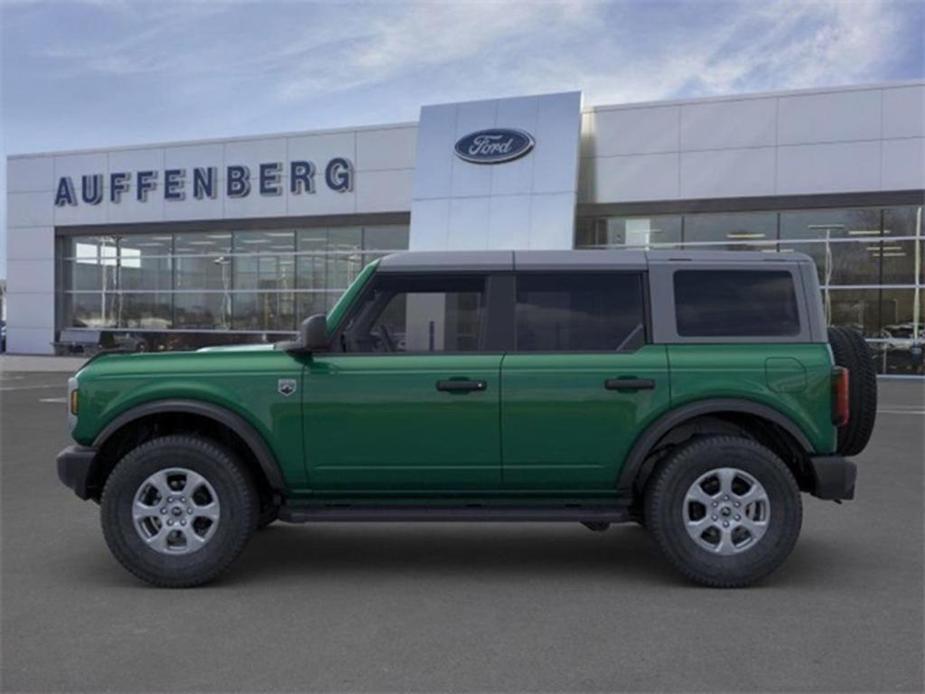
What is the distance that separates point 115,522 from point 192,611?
2.53 ft

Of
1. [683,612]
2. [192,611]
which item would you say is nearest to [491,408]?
[683,612]

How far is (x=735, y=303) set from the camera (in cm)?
550

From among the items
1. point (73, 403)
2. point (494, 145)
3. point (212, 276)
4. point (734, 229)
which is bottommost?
point (73, 403)

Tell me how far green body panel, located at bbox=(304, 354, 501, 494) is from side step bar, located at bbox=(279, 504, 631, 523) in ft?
0.57

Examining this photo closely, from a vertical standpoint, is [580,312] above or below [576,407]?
above

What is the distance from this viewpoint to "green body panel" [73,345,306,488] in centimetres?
529

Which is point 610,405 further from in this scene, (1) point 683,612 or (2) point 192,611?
(2) point 192,611

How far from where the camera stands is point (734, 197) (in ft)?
73.3

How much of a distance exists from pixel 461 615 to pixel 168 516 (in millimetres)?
1796

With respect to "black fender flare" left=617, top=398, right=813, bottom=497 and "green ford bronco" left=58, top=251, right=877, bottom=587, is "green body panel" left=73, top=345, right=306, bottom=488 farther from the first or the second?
"black fender flare" left=617, top=398, right=813, bottom=497

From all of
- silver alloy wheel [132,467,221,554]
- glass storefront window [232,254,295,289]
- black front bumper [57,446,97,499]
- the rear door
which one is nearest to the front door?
the rear door

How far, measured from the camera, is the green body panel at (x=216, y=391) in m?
5.29

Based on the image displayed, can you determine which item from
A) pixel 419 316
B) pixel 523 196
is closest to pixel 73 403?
pixel 419 316

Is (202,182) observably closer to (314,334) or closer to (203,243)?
(203,243)
